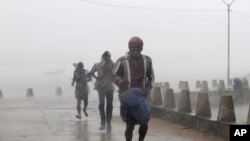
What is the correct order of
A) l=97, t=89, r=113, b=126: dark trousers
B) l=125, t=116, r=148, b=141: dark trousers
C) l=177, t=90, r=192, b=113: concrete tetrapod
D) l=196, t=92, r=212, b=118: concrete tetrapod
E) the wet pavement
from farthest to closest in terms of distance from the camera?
l=177, t=90, r=192, b=113: concrete tetrapod
l=196, t=92, r=212, b=118: concrete tetrapod
l=97, t=89, r=113, b=126: dark trousers
the wet pavement
l=125, t=116, r=148, b=141: dark trousers

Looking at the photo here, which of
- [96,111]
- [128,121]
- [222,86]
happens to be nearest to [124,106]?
[128,121]

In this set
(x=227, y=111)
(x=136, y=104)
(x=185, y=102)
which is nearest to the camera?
(x=136, y=104)

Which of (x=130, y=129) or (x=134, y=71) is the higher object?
(x=134, y=71)

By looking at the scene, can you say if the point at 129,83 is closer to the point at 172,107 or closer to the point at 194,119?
the point at 194,119

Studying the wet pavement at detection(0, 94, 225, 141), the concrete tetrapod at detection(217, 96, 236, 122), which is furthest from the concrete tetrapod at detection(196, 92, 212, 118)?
the concrete tetrapod at detection(217, 96, 236, 122)

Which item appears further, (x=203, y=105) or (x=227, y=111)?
(x=203, y=105)

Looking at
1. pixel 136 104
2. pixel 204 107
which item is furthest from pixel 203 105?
pixel 136 104

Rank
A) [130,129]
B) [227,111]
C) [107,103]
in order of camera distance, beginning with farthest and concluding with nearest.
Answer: [107,103], [227,111], [130,129]

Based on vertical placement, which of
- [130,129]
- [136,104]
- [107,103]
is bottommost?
[130,129]

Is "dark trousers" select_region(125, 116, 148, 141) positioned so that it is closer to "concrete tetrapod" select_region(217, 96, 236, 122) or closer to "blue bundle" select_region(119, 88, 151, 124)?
"blue bundle" select_region(119, 88, 151, 124)

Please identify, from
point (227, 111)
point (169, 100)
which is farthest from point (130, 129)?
point (169, 100)

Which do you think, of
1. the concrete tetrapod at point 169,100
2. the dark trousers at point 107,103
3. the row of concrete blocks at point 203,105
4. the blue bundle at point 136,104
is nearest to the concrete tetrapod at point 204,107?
the row of concrete blocks at point 203,105

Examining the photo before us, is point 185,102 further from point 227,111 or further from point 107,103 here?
point 227,111

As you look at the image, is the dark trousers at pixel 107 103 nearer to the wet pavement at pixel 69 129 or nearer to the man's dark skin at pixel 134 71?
the wet pavement at pixel 69 129
